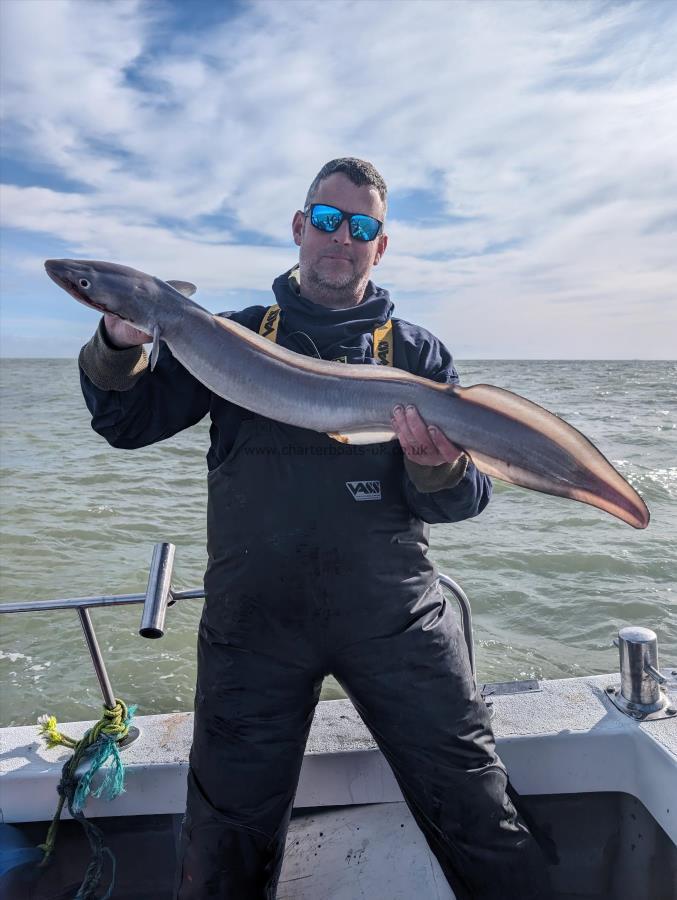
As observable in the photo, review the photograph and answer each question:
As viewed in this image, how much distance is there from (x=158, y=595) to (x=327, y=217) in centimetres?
178

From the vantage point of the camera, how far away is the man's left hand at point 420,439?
238cm

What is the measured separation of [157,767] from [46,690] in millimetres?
4129

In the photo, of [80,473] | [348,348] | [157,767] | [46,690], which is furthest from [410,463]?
[80,473]

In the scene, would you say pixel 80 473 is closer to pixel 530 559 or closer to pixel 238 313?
pixel 530 559

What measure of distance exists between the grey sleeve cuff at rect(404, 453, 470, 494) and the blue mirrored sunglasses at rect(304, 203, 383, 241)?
1.15m

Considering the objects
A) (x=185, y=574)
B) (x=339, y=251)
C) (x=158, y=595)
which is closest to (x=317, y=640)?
(x=158, y=595)

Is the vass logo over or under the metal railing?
over

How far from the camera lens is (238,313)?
10.4 feet

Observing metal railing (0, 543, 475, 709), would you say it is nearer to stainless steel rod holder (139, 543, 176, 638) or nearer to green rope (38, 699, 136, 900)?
stainless steel rod holder (139, 543, 176, 638)

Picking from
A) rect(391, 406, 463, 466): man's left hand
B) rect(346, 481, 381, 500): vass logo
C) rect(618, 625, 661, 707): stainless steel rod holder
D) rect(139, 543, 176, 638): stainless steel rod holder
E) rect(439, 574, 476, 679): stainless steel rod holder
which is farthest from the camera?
rect(439, 574, 476, 679): stainless steel rod holder

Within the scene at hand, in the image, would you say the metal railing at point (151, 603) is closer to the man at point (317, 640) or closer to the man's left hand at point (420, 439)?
the man at point (317, 640)

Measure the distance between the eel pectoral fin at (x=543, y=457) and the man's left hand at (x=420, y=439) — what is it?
0.26 ft

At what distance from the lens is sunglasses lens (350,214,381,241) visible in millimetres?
3109

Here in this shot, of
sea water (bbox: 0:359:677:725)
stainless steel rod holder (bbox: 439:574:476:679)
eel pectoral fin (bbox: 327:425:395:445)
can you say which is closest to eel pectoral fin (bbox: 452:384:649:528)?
eel pectoral fin (bbox: 327:425:395:445)
